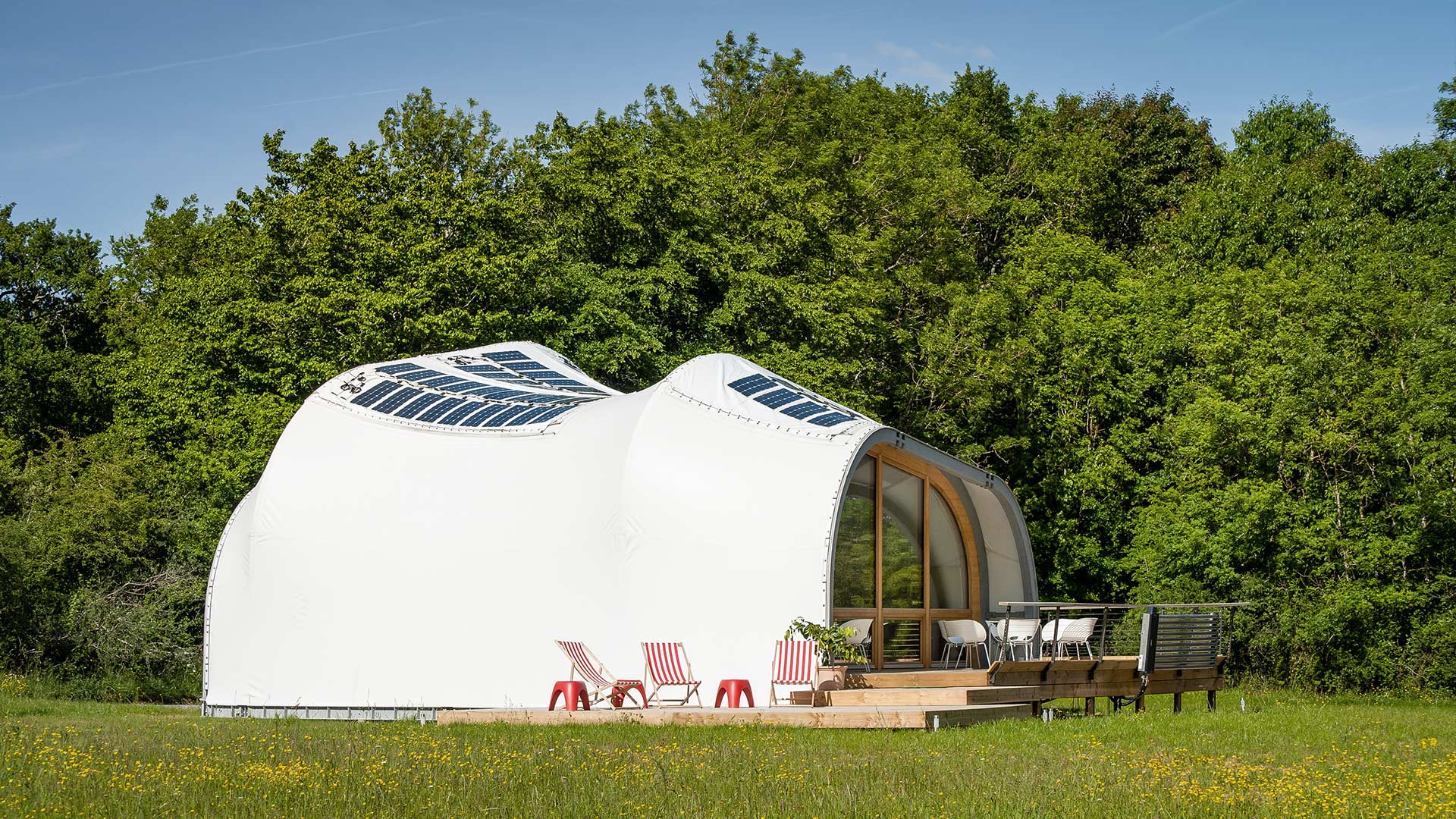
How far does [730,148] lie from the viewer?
110 feet

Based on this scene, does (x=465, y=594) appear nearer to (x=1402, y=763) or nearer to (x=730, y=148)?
(x=1402, y=763)

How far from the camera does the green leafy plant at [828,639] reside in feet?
46.0

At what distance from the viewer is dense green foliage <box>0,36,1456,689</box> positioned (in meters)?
23.8

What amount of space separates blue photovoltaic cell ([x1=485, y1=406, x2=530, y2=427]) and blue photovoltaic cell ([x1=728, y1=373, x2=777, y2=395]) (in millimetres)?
3015

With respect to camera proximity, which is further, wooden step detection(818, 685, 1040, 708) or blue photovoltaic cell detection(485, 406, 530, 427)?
blue photovoltaic cell detection(485, 406, 530, 427)

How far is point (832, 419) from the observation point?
1650 cm

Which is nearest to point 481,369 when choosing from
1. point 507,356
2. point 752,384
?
point 507,356

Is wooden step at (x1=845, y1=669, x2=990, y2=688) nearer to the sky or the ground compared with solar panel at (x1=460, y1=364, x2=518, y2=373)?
nearer to the ground

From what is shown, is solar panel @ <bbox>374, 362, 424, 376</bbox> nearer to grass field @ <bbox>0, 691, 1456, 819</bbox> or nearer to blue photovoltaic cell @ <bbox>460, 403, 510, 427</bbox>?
blue photovoltaic cell @ <bbox>460, 403, 510, 427</bbox>

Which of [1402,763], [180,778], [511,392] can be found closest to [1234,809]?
[1402,763]

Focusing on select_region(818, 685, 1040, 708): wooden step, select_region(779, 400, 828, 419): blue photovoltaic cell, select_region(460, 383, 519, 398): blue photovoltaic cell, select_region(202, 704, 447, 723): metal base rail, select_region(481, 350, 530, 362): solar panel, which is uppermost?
select_region(481, 350, 530, 362): solar panel

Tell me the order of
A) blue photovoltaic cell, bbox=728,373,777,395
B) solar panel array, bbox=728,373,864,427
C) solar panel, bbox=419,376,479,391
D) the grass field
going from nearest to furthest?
1. the grass field
2. solar panel array, bbox=728,373,864,427
3. blue photovoltaic cell, bbox=728,373,777,395
4. solar panel, bbox=419,376,479,391

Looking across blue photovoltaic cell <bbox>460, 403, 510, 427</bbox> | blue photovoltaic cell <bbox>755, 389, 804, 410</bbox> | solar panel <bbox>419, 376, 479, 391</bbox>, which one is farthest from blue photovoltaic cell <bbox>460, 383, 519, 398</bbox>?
blue photovoltaic cell <bbox>755, 389, 804, 410</bbox>

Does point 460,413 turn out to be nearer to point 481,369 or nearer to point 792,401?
point 481,369
